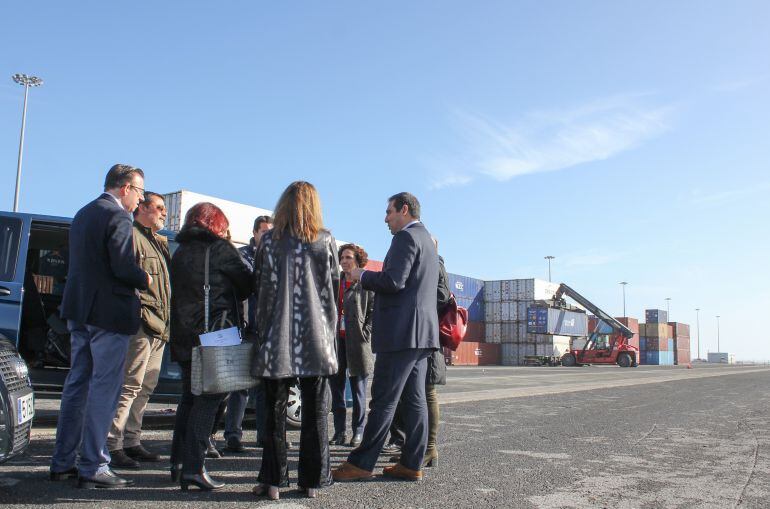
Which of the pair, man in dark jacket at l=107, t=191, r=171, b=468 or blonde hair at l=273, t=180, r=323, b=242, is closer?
blonde hair at l=273, t=180, r=323, b=242

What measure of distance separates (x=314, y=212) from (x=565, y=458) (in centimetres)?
313

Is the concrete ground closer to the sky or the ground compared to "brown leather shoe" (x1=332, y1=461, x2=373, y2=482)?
closer to the ground

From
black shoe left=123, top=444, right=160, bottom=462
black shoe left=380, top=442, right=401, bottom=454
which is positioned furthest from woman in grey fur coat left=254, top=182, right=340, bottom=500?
black shoe left=380, top=442, right=401, bottom=454

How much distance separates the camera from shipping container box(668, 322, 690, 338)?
224 ft

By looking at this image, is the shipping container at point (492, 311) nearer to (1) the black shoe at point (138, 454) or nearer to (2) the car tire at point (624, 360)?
(2) the car tire at point (624, 360)

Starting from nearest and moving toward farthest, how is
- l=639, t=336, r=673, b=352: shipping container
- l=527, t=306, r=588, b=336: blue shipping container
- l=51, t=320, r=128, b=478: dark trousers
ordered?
1. l=51, t=320, r=128, b=478: dark trousers
2. l=527, t=306, r=588, b=336: blue shipping container
3. l=639, t=336, r=673, b=352: shipping container

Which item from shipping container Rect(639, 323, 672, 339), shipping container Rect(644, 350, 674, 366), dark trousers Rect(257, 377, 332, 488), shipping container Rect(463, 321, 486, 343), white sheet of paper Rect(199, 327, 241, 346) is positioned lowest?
shipping container Rect(644, 350, 674, 366)

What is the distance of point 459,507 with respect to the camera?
345 cm

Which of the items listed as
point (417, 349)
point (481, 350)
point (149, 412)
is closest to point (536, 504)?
point (417, 349)

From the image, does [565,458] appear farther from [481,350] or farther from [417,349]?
[481,350]

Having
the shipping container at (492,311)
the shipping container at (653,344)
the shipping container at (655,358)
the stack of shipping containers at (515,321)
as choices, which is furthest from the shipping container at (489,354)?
the shipping container at (653,344)

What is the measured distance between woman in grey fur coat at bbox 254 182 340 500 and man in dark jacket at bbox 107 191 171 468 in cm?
119

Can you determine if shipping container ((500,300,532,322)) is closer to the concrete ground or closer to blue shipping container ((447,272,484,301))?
blue shipping container ((447,272,484,301))

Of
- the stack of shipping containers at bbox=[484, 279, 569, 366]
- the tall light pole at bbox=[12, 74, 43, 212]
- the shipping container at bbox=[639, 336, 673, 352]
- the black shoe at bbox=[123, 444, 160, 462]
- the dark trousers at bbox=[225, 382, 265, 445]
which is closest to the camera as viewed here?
the black shoe at bbox=[123, 444, 160, 462]
